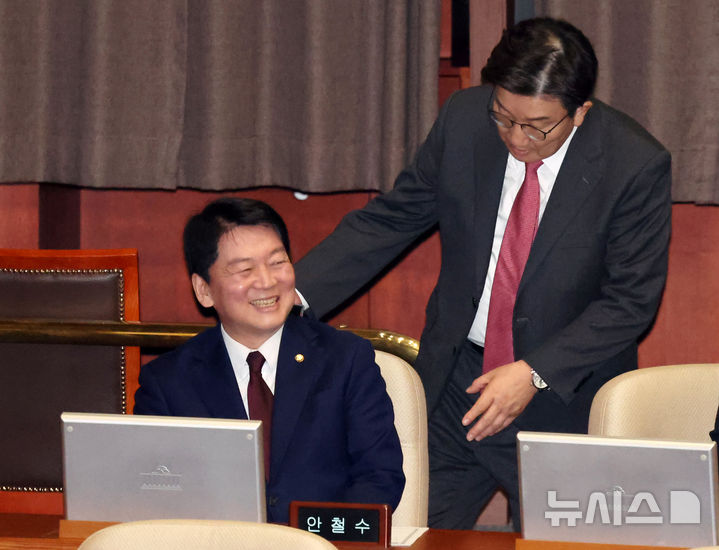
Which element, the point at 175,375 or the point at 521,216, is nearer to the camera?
the point at 175,375

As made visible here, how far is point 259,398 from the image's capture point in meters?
2.21

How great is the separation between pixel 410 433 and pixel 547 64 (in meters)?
0.85

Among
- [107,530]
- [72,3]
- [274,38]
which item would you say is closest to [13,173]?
[72,3]

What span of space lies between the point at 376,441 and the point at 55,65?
2.05 metres

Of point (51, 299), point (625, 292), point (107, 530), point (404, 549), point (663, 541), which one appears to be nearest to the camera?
point (107, 530)

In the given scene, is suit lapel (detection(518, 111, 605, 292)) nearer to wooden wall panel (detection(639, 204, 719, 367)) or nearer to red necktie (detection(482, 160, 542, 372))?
red necktie (detection(482, 160, 542, 372))

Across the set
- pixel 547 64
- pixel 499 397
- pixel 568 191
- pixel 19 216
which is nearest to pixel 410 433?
pixel 499 397

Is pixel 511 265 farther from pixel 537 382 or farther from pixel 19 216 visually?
Answer: pixel 19 216

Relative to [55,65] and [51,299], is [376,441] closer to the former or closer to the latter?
[51,299]

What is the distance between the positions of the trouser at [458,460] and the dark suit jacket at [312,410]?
35 centimetres

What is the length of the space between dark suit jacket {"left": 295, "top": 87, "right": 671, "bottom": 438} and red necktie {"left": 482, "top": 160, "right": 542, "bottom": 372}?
0.03m

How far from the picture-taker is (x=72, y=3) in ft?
11.5

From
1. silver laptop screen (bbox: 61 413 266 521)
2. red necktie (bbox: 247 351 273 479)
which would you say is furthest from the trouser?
silver laptop screen (bbox: 61 413 266 521)

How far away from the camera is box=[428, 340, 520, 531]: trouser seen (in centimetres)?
247
